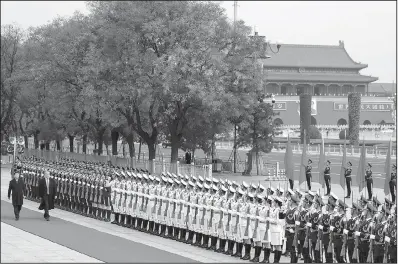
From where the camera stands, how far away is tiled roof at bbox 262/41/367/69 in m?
71.9

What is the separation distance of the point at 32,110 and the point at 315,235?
A: 26948 millimetres

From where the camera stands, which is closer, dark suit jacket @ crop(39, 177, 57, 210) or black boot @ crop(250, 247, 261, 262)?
black boot @ crop(250, 247, 261, 262)

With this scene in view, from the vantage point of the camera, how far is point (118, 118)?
2581cm

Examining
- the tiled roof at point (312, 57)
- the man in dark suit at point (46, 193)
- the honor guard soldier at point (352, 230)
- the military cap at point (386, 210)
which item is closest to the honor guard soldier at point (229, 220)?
the honor guard soldier at point (352, 230)

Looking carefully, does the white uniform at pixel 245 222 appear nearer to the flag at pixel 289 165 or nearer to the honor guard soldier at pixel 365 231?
the honor guard soldier at pixel 365 231

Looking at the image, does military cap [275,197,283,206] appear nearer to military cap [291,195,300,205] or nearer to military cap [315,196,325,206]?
military cap [291,195,300,205]

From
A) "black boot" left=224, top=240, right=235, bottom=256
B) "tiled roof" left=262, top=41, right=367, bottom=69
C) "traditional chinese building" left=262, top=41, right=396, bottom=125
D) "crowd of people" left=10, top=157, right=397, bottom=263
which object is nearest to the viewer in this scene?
"crowd of people" left=10, top=157, right=397, bottom=263

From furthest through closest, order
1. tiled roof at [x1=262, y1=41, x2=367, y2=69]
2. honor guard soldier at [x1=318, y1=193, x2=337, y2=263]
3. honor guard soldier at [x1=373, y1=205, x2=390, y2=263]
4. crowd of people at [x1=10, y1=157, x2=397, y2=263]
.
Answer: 1. tiled roof at [x1=262, y1=41, x2=367, y2=69]
2. honor guard soldier at [x1=318, y1=193, x2=337, y2=263]
3. crowd of people at [x1=10, y1=157, x2=397, y2=263]
4. honor guard soldier at [x1=373, y1=205, x2=390, y2=263]

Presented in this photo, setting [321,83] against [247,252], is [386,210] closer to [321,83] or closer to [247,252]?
[247,252]

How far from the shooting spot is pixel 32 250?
1162cm

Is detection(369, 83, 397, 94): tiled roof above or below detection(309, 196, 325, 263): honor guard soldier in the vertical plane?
above

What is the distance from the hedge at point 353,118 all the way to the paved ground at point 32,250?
1498 inches

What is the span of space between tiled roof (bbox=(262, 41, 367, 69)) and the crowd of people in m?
56.6

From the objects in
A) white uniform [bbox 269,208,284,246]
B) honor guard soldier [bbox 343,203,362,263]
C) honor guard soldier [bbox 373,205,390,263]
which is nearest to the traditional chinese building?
white uniform [bbox 269,208,284,246]
